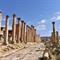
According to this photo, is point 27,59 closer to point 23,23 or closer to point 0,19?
point 0,19

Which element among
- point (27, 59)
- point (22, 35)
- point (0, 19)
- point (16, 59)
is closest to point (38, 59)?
point (27, 59)

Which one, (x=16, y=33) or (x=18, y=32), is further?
(x=16, y=33)

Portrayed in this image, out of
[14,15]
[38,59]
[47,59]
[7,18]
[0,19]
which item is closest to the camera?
[47,59]

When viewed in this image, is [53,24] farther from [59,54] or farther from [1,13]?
[59,54]

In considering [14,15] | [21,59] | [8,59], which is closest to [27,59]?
[21,59]

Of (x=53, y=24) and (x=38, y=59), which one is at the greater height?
(x=53, y=24)

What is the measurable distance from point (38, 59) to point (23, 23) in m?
35.6

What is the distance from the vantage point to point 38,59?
19484 mm

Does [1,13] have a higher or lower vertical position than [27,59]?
higher

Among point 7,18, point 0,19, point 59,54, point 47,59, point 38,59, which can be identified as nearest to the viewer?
point 47,59

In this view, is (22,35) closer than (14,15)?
No

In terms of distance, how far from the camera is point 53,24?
44.7m

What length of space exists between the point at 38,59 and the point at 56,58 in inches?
80.0

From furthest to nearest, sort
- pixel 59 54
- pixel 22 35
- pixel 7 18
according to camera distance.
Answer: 1. pixel 22 35
2. pixel 7 18
3. pixel 59 54
